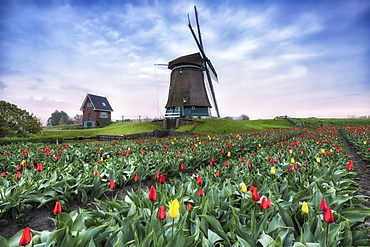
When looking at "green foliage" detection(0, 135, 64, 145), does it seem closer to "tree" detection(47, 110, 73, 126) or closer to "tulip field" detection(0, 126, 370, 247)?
"tulip field" detection(0, 126, 370, 247)

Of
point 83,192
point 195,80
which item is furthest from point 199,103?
point 83,192

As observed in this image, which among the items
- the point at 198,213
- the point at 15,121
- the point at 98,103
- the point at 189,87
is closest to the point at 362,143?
the point at 198,213

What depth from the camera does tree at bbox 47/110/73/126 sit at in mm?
69750

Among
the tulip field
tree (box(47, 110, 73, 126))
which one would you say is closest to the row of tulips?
the tulip field

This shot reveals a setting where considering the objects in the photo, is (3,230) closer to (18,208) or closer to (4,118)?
(18,208)


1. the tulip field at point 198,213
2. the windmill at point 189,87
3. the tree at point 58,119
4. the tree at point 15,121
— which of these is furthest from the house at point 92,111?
the tulip field at point 198,213

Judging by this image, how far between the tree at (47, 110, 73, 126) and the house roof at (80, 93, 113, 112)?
34225 millimetres

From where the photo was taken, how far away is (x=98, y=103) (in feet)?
134

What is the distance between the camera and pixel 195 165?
19.1 ft

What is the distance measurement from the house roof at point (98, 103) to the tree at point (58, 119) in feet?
112

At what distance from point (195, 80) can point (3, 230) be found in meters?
26.0

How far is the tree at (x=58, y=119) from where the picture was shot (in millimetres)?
69750

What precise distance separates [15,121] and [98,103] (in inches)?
1020

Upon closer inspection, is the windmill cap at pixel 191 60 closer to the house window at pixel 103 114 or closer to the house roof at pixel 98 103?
the house roof at pixel 98 103
